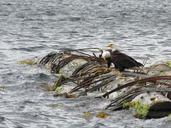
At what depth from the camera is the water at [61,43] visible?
14.1 m

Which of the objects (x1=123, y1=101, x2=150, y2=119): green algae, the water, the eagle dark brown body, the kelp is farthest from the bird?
(x1=123, y1=101, x2=150, y2=119): green algae

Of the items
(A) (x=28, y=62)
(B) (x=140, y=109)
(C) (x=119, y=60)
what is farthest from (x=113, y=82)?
(A) (x=28, y=62)

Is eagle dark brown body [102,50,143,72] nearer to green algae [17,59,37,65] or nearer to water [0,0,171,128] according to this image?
water [0,0,171,128]

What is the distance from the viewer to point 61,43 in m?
32.2

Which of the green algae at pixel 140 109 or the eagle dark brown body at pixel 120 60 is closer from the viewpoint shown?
the green algae at pixel 140 109

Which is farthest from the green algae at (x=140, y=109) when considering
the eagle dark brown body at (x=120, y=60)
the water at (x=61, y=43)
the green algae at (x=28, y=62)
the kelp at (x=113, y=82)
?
the green algae at (x=28, y=62)

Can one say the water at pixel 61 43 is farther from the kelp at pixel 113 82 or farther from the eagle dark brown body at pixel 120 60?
the eagle dark brown body at pixel 120 60

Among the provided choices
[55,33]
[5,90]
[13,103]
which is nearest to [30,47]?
[55,33]

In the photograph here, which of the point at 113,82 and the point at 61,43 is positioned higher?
the point at 113,82

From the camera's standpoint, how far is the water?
46.4 ft

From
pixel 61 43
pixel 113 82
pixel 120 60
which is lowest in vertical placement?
pixel 61 43

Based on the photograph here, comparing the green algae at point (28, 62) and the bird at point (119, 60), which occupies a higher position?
the bird at point (119, 60)

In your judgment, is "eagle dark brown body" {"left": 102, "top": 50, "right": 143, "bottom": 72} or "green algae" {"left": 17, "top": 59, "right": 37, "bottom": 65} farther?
"green algae" {"left": 17, "top": 59, "right": 37, "bottom": 65}

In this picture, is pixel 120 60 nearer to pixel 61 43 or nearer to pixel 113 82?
pixel 113 82
